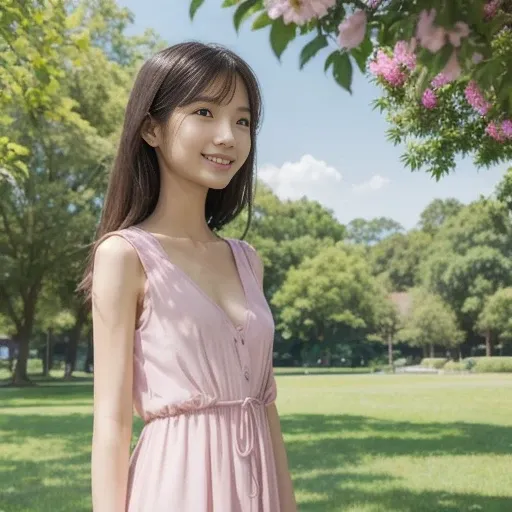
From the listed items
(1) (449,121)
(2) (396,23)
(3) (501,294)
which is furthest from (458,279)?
(2) (396,23)

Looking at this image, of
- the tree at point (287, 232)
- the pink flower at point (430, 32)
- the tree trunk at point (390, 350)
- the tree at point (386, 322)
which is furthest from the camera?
the tree trunk at point (390, 350)

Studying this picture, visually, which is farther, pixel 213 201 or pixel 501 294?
pixel 501 294

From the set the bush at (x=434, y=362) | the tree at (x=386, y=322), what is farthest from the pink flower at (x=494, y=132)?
the tree at (x=386, y=322)

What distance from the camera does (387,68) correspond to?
21.7 feet

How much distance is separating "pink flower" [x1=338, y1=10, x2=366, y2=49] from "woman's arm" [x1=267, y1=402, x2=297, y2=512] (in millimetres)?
A: 694

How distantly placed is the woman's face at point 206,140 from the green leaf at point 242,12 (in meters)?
0.25

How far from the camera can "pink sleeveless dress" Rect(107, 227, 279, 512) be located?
139 cm

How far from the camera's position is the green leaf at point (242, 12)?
1.75m

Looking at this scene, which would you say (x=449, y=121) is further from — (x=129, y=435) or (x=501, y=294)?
(x=501, y=294)

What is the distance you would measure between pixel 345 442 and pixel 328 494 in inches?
131

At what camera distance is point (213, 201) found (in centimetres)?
173

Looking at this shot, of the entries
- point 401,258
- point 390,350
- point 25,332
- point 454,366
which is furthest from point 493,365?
point 401,258

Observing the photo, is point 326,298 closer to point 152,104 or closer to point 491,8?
point 491,8

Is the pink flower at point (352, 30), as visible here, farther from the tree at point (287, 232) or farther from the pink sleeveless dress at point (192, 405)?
the tree at point (287, 232)
